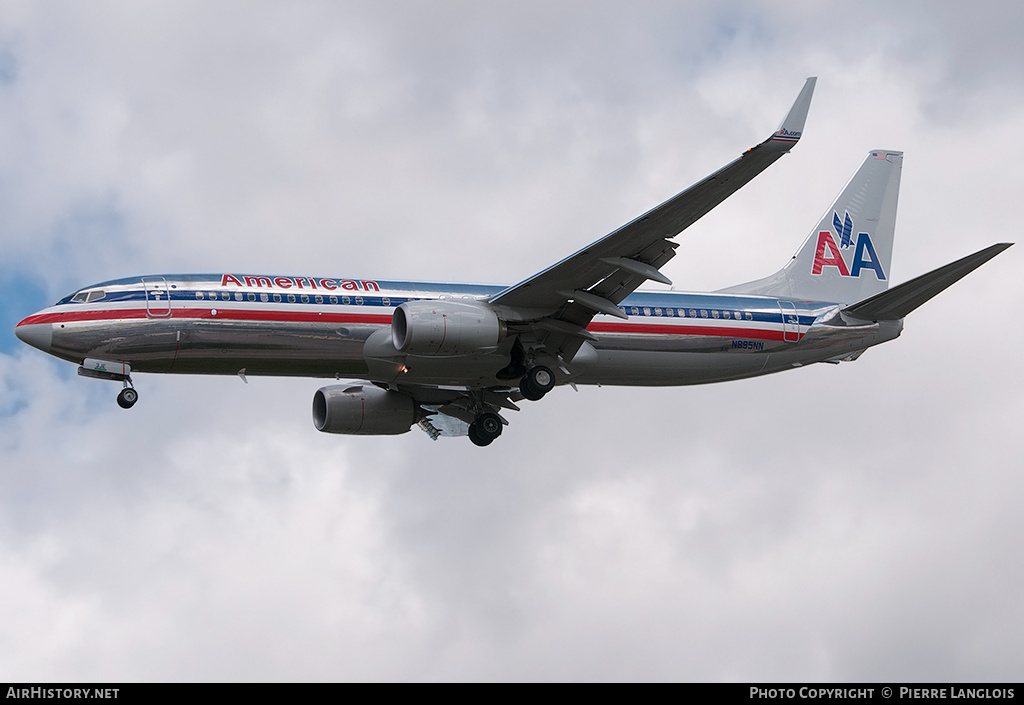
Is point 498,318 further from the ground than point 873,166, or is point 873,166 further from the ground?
point 873,166

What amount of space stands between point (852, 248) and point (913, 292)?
6839mm

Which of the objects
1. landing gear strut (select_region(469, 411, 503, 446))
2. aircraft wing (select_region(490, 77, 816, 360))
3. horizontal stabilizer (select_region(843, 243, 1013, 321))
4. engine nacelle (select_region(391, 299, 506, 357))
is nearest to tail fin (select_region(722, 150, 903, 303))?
horizontal stabilizer (select_region(843, 243, 1013, 321))

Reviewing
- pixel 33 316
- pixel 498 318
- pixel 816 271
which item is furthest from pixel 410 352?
pixel 816 271

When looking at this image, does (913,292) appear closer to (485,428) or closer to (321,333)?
(485,428)

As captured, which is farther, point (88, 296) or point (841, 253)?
point (841, 253)

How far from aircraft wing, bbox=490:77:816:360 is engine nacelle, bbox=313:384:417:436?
679cm

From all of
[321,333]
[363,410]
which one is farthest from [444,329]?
[363,410]

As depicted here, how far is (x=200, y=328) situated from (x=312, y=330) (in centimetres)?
301

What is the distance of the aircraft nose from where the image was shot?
3738 centimetres

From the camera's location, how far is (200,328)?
37500 mm

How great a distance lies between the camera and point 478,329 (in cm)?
3731
